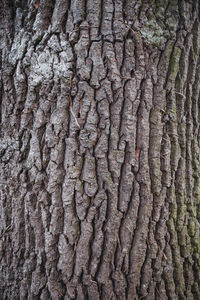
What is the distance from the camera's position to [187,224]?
1607 mm

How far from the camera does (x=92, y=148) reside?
4.56ft

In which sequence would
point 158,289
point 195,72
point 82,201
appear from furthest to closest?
point 195,72 < point 158,289 < point 82,201

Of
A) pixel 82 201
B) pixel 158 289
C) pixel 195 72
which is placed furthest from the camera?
pixel 195 72

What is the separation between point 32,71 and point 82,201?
3.09 feet

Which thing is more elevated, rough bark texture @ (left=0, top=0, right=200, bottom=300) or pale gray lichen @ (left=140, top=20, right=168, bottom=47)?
pale gray lichen @ (left=140, top=20, right=168, bottom=47)

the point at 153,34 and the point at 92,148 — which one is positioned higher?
the point at 153,34

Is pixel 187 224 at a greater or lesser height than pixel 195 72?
lesser

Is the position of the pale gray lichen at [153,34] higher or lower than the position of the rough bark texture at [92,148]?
higher

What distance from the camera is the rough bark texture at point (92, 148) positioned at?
1381mm

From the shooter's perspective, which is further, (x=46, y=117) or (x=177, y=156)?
(x=177, y=156)

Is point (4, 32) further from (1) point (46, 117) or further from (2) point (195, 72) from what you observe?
(2) point (195, 72)

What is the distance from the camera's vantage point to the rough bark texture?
54.4 inches

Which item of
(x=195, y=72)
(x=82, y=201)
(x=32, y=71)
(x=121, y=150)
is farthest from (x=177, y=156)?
(x=32, y=71)

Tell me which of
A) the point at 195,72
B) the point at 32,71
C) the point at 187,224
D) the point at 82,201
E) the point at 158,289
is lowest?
the point at 158,289
